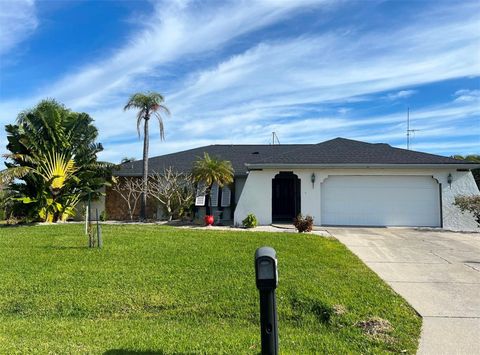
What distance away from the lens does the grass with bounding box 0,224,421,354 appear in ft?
13.8

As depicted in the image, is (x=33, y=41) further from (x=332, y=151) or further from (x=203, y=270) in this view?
(x=332, y=151)

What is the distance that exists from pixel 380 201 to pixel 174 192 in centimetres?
972

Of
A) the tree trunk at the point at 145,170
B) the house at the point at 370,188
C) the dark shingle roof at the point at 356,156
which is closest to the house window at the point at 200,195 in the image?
the house at the point at 370,188

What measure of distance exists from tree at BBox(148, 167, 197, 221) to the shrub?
11.7m

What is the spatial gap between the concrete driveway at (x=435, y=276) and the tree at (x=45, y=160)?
509 inches

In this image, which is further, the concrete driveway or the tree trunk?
the tree trunk

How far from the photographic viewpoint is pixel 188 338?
432cm

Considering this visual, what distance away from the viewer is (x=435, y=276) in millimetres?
7207

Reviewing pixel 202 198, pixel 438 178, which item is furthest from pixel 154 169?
pixel 438 178

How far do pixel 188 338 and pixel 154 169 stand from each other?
17327 mm

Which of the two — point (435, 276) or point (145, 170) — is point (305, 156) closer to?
point (145, 170)

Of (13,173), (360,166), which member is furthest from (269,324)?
(13,173)

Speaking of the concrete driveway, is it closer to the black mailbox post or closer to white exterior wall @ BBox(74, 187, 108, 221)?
the black mailbox post

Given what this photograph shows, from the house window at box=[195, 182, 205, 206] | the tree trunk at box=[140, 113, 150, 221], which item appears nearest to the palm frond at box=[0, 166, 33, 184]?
the tree trunk at box=[140, 113, 150, 221]
